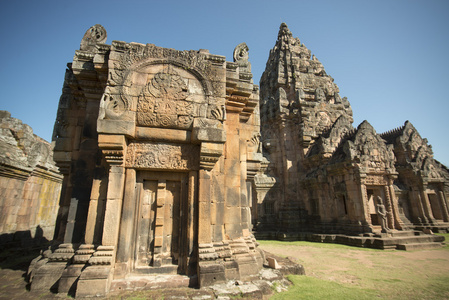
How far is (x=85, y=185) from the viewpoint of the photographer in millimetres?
5473

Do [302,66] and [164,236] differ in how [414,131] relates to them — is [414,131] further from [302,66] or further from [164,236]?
[164,236]

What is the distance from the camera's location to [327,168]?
15.2m

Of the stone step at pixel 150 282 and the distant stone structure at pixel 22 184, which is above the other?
the distant stone structure at pixel 22 184

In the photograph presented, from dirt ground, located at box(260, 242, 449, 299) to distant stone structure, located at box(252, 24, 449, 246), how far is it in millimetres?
3185

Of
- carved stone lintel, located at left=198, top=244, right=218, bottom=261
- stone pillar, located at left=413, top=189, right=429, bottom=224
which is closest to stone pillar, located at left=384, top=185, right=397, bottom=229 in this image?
stone pillar, located at left=413, top=189, right=429, bottom=224

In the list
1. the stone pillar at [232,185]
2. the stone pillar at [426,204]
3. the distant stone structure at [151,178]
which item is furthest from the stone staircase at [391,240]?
the stone pillar at [232,185]

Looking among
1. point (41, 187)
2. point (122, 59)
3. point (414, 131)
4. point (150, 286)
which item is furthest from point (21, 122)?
point (414, 131)

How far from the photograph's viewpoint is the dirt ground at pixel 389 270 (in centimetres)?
541

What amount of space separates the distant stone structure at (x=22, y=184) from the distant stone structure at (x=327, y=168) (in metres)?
11.3

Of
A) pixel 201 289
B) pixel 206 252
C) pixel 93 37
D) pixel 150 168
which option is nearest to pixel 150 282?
pixel 201 289

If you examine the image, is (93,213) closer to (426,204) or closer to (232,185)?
(232,185)

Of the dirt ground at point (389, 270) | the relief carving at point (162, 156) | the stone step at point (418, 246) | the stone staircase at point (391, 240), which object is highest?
the relief carving at point (162, 156)

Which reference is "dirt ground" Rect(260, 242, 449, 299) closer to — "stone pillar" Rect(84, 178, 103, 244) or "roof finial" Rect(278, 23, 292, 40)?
"stone pillar" Rect(84, 178, 103, 244)

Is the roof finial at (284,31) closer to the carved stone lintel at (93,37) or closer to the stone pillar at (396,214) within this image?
the stone pillar at (396,214)
